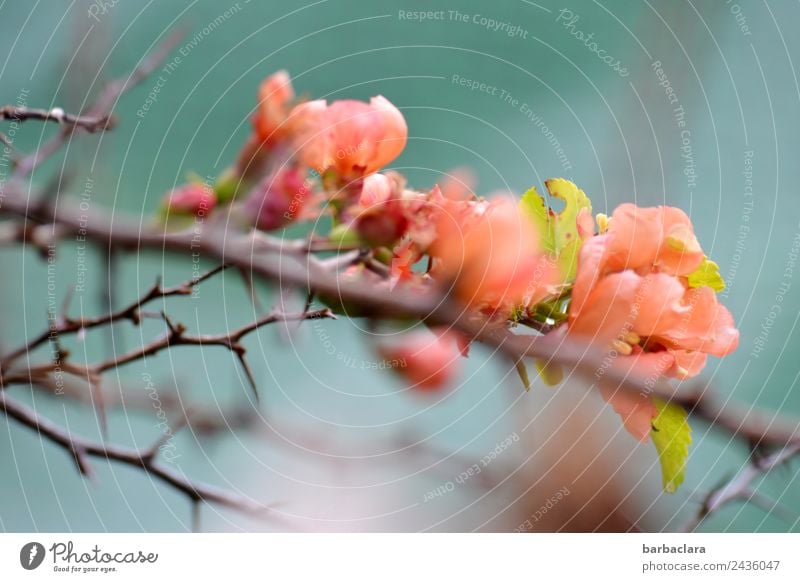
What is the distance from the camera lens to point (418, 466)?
0.52 metres

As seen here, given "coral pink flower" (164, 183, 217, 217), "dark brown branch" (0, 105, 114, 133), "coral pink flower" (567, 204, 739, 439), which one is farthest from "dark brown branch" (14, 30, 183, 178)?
"coral pink flower" (567, 204, 739, 439)

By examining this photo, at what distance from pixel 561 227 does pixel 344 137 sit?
0.11 meters

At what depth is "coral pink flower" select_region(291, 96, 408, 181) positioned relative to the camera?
0.31 meters

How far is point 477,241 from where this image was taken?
0.29 metres

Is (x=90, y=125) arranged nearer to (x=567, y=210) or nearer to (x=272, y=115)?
(x=272, y=115)

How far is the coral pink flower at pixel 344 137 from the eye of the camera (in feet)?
1.01

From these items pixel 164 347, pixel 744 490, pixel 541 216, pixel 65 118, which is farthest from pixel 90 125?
pixel 744 490

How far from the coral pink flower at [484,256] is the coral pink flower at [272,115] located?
0.07 meters

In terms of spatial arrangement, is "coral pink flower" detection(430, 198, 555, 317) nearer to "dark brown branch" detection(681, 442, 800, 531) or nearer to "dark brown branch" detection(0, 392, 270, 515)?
"dark brown branch" detection(0, 392, 270, 515)
